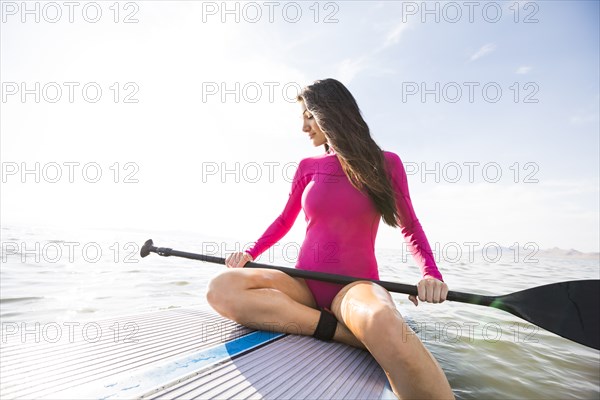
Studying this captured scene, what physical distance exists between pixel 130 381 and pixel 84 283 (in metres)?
4.34

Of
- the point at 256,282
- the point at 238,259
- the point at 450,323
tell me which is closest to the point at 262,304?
the point at 256,282

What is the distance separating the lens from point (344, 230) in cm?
220

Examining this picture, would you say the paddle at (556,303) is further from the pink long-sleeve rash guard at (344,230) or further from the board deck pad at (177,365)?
the board deck pad at (177,365)

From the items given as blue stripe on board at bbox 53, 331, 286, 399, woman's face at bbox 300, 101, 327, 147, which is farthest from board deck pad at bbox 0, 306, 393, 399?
woman's face at bbox 300, 101, 327, 147

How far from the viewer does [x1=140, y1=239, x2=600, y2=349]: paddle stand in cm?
181

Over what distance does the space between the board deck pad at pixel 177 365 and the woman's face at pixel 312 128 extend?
63.1 inches

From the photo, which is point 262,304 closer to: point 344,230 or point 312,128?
point 344,230

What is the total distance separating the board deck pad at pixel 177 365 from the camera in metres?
1.23

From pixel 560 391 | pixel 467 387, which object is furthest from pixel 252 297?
pixel 560 391

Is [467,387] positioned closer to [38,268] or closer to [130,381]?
[130,381]

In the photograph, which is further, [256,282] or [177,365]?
[256,282]

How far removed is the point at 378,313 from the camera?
1.43 meters

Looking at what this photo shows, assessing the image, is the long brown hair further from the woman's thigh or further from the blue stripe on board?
the blue stripe on board

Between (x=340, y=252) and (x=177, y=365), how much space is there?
118 centimetres
